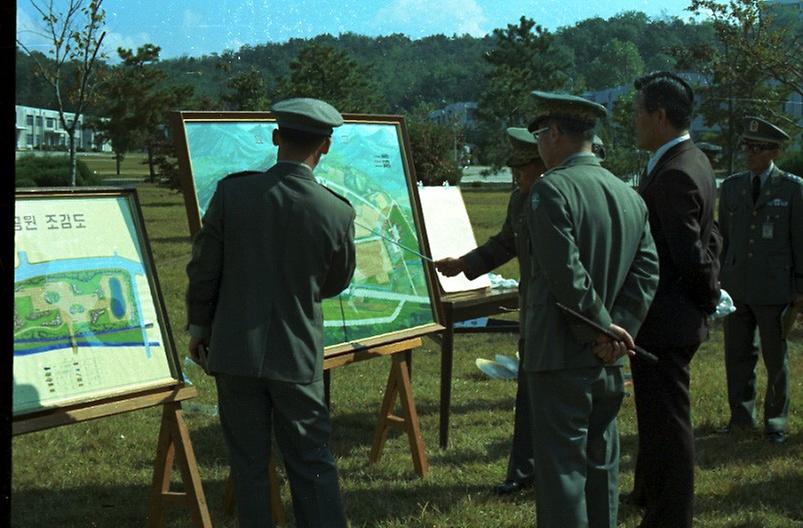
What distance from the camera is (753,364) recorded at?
6.55m

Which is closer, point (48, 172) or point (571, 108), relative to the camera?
point (571, 108)

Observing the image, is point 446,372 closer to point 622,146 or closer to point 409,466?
point 409,466

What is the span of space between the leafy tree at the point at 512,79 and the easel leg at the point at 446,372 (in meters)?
49.8

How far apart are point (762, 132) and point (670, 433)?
2.73m

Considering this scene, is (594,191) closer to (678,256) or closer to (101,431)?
(678,256)

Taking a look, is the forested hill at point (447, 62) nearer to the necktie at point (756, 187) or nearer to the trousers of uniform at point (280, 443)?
the necktie at point (756, 187)

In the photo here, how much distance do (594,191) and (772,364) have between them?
3325mm

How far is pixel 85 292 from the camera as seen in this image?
3.93 m

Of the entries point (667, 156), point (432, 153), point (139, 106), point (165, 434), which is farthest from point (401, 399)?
point (139, 106)

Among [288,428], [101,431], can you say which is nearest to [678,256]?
[288,428]

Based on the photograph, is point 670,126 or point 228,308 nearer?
point 228,308

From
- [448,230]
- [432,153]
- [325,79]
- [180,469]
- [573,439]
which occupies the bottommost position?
[180,469]

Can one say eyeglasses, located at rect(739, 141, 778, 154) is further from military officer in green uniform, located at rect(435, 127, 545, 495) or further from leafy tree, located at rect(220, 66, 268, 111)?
leafy tree, located at rect(220, 66, 268, 111)

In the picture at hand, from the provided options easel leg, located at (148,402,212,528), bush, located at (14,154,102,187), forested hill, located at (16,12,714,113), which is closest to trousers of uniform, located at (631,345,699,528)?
easel leg, located at (148,402,212,528)
